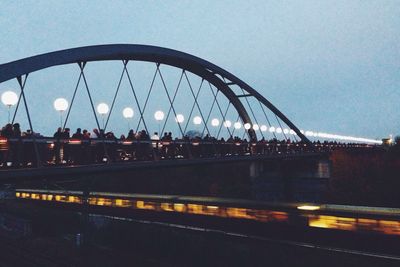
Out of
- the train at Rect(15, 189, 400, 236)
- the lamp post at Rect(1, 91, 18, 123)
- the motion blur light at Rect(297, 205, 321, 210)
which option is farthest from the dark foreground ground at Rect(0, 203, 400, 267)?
the lamp post at Rect(1, 91, 18, 123)

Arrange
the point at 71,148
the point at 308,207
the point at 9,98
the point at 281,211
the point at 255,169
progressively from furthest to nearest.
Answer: the point at 255,169 → the point at 281,211 → the point at 308,207 → the point at 71,148 → the point at 9,98

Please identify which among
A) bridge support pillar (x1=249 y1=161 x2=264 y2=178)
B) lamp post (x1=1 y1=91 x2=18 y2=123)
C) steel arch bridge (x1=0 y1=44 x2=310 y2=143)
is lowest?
bridge support pillar (x1=249 y1=161 x2=264 y2=178)

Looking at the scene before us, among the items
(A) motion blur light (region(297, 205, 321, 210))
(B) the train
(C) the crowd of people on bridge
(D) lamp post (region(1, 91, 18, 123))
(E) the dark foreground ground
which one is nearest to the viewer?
(C) the crowd of people on bridge

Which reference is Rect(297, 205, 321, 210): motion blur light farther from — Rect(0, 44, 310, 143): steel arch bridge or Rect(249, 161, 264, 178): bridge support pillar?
Rect(249, 161, 264, 178): bridge support pillar

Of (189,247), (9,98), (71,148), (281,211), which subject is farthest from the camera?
(189,247)

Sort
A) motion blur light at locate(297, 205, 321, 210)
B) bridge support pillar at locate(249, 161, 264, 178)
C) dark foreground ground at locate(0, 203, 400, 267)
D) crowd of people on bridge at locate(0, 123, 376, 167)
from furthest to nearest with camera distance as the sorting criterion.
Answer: bridge support pillar at locate(249, 161, 264, 178)
motion blur light at locate(297, 205, 321, 210)
dark foreground ground at locate(0, 203, 400, 267)
crowd of people on bridge at locate(0, 123, 376, 167)

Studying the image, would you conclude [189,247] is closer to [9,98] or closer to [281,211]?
[281,211]

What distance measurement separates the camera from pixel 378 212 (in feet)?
62.3

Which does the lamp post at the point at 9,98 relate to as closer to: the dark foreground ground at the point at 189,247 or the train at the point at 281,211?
the dark foreground ground at the point at 189,247

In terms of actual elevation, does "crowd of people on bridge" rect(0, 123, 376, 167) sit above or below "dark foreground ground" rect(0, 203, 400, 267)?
above

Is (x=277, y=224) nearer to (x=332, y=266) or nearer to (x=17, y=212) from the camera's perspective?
(x=332, y=266)

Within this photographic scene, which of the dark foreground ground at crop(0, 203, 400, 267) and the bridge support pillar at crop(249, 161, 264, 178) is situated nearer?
the dark foreground ground at crop(0, 203, 400, 267)

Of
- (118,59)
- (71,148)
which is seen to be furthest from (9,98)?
(118,59)

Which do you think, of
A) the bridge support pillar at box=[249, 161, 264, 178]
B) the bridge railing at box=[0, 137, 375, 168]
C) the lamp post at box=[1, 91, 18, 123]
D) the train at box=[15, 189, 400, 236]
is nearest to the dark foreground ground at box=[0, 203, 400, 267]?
the train at box=[15, 189, 400, 236]
